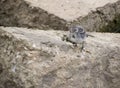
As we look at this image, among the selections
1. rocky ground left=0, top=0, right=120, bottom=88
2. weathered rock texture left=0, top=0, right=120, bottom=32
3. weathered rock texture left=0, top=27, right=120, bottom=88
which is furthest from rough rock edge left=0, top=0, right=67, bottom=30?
weathered rock texture left=0, top=27, right=120, bottom=88

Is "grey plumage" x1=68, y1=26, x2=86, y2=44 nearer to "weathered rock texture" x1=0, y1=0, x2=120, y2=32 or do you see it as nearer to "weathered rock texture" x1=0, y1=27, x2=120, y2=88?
"weathered rock texture" x1=0, y1=27, x2=120, y2=88

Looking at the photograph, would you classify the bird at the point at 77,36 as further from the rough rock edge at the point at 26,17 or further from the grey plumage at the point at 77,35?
the rough rock edge at the point at 26,17

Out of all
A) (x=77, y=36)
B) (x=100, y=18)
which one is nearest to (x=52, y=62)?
(x=77, y=36)

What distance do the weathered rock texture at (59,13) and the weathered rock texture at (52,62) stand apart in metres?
0.47

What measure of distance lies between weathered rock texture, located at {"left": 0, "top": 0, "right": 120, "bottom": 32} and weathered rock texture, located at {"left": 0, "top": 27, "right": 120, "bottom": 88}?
465mm

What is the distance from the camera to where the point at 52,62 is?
7.43ft

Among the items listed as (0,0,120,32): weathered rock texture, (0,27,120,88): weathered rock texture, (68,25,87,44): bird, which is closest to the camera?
(0,27,120,88): weathered rock texture

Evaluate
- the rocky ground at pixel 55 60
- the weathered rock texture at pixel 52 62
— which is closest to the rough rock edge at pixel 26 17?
the rocky ground at pixel 55 60

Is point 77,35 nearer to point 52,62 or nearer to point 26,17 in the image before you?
point 52,62

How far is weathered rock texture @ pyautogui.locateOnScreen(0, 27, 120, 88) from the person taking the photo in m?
2.24

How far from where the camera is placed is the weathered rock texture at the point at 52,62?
224 cm

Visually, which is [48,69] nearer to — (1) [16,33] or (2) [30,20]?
(1) [16,33]

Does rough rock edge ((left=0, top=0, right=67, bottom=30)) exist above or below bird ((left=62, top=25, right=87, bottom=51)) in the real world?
above

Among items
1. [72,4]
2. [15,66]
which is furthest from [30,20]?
[15,66]
